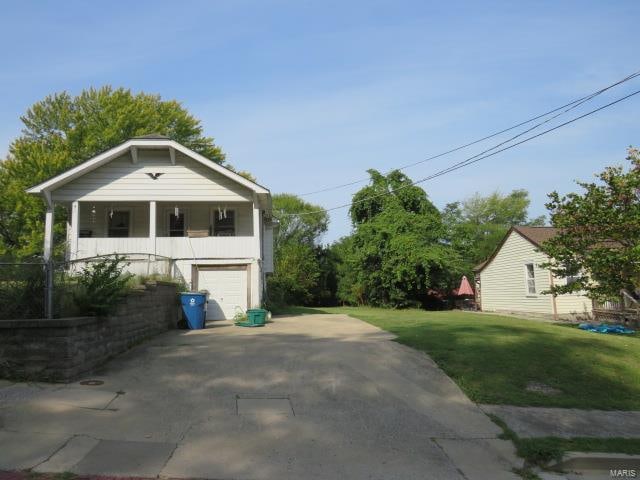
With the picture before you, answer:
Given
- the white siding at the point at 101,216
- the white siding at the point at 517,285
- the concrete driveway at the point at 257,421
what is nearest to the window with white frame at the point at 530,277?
the white siding at the point at 517,285

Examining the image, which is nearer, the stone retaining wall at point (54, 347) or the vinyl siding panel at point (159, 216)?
the stone retaining wall at point (54, 347)

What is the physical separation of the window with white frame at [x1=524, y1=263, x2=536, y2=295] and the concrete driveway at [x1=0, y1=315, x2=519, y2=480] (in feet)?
58.8

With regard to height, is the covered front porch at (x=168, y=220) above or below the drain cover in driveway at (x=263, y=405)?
above

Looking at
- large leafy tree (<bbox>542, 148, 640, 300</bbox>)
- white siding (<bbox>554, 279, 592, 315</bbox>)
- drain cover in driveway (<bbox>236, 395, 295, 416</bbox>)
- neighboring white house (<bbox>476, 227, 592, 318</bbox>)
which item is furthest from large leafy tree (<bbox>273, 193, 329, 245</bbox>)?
drain cover in driveway (<bbox>236, 395, 295, 416</bbox>)

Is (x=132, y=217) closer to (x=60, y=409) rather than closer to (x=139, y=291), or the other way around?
(x=139, y=291)

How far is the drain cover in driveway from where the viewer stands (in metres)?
7.14

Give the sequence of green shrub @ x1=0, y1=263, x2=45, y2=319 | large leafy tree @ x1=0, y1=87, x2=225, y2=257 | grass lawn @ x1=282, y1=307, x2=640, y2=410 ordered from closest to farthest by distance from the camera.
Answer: grass lawn @ x1=282, y1=307, x2=640, y2=410 → green shrub @ x1=0, y1=263, x2=45, y2=319 → large leafy tree @ x1=0, y1=87, x2=225, y2=257

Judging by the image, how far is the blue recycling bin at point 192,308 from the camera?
49.5 ft

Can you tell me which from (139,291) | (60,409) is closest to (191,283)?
(139,291)

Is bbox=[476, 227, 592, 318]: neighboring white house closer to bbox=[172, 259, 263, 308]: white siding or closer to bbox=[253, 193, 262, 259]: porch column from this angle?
bbox=[253, 193, 262, 259]: porch column

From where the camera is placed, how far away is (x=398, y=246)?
93.9ft

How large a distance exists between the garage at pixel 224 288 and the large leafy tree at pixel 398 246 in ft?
39.1

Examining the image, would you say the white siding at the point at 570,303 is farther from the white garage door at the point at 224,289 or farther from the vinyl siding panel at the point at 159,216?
the white garage door at the point at 224,289

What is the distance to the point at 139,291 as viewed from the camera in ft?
38.0
